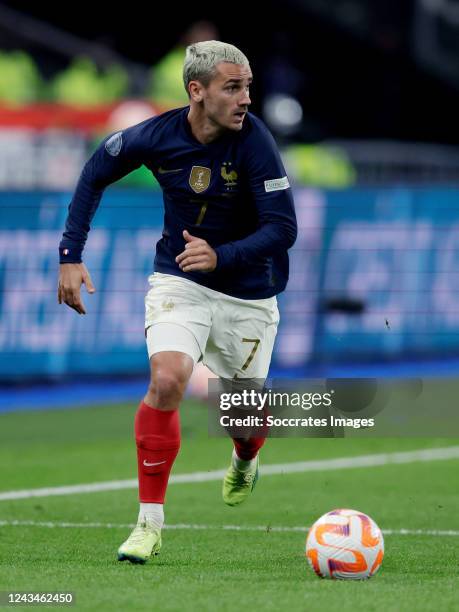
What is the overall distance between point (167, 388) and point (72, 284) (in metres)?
0.69

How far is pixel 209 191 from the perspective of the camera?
698 centimetres

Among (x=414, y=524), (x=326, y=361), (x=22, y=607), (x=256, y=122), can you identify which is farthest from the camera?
(x=326, y=361)

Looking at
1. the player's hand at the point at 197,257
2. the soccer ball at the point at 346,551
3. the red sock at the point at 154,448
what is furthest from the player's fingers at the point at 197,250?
the soccer ball at the point at 346,551

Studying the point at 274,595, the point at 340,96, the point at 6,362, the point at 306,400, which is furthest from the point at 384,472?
the point at 340,96

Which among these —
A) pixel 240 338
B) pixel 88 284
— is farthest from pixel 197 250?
pixel 240 338

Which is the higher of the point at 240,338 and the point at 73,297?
the point at 73,297

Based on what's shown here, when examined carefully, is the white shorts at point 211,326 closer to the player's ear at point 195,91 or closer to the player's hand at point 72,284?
the player's hand at point 72,284

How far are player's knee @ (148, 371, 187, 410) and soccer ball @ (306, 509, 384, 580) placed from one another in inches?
36.3

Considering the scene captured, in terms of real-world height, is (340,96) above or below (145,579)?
above

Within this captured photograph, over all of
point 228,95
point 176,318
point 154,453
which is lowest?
point 154,453

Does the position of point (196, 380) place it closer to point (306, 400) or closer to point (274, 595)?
point (306, 400)

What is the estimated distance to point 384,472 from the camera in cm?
1021

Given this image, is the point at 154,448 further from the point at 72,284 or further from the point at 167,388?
the point at 72,284

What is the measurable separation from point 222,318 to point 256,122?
946mm
